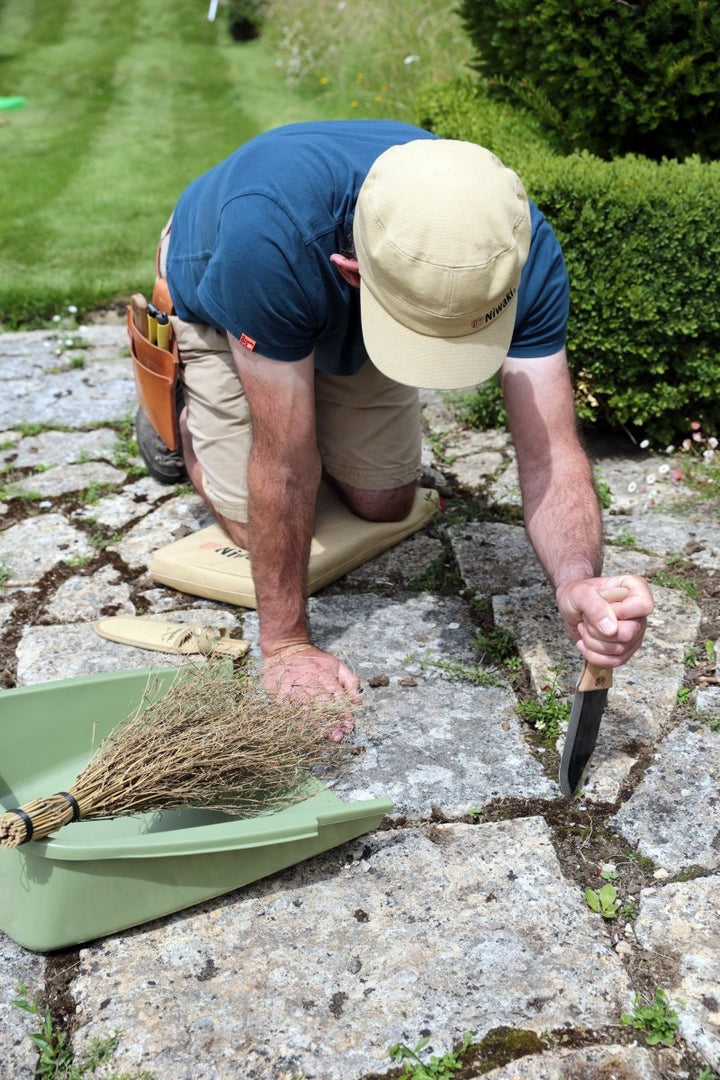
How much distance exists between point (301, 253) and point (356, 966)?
1523mm

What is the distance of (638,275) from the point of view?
3574 millimetres

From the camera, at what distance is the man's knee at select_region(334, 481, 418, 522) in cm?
332

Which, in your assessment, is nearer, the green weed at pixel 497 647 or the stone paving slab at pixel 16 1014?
the stone paving slab at pixel 16 1014

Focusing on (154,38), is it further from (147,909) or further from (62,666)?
(147,909)

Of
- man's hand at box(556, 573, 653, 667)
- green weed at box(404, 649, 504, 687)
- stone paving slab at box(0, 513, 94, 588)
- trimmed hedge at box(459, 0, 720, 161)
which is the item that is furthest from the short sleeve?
trimmed hedge at box(459, 0, 720, 161)

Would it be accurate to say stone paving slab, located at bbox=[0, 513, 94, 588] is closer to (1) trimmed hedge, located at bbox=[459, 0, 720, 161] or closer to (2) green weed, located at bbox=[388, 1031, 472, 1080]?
(2) green weed, located at bbox=[388, 1031, 472, 1080]

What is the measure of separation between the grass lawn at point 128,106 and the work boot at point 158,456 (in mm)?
1954

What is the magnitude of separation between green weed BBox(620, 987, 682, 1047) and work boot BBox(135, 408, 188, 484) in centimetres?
250

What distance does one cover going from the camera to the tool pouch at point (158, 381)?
3311mm

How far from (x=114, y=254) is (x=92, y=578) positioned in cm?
348

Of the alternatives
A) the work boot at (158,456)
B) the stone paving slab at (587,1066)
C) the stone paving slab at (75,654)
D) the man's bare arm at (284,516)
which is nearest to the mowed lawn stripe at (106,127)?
the work boot at (158,456)

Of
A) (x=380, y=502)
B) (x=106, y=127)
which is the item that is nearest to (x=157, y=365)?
(x=380, y=502)

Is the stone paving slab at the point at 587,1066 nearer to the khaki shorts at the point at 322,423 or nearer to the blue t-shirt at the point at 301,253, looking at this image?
the blue t-shirt at the point at 301,253

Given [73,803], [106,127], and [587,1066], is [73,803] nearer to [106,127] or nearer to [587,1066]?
[587,1066]
